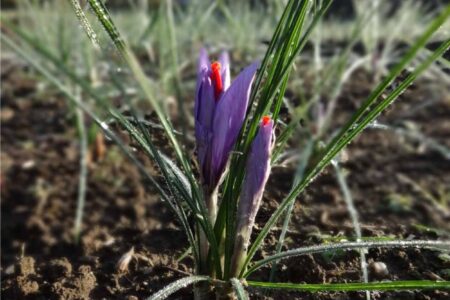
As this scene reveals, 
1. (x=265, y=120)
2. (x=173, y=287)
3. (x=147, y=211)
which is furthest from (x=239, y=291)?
(x=147, y=211)

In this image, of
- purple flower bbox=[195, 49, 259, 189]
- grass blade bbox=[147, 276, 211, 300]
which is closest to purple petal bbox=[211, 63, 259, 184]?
purple flower bbox=[195, 49, 259, 189]

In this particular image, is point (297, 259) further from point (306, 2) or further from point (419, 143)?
point (419, 143)

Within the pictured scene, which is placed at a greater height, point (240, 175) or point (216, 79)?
point (216, 79)

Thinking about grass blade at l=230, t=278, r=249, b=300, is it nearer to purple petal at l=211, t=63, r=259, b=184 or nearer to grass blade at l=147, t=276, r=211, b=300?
grass blade at l=147, t=276, r=211, b=300

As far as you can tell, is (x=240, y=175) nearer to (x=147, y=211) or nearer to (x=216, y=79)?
(x=216, y=79)

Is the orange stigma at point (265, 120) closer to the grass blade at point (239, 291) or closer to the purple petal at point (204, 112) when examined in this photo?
the purple petal at point (204, 112)

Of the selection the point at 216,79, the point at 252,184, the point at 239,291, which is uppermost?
the point at 216,79

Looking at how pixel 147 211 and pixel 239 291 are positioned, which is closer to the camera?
pixel 239 291
